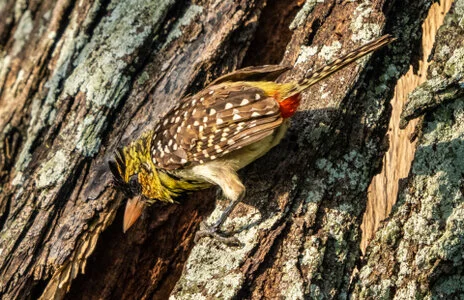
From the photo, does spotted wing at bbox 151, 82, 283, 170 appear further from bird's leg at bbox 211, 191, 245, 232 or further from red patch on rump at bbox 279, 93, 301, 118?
bird's leg at bbox 211, 191, 245, 232

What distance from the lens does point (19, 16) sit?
587 cm

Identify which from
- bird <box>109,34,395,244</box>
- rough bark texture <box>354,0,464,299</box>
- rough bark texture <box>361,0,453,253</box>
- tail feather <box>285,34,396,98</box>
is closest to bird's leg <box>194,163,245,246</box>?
bird <box>109,34,395,244</box>

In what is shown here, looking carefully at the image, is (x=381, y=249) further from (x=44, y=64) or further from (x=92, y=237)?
(x=44, y=64)

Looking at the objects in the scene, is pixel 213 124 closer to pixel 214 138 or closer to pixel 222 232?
pixel 214 138

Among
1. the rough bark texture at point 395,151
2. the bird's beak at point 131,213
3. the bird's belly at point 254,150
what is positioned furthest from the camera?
the rough bark texture at point 395,151

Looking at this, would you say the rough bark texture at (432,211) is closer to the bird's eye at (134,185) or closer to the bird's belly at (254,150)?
the bird's belly at (254,150)

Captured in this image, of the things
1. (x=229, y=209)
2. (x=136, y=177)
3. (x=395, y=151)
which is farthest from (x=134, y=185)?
(x=395, y=151)

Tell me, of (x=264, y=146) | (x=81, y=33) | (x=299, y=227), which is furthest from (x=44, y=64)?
(x=299, y=227)

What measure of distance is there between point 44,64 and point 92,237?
1.53m

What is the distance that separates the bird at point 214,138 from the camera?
152 inches

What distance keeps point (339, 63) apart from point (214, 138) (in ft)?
2.95

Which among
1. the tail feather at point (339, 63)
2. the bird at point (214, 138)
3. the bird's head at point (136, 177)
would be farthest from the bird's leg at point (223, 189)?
the tail feather at point (339, 63)

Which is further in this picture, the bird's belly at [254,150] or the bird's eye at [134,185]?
the bird's eye at [134,185]

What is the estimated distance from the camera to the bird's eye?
4.40 metres
